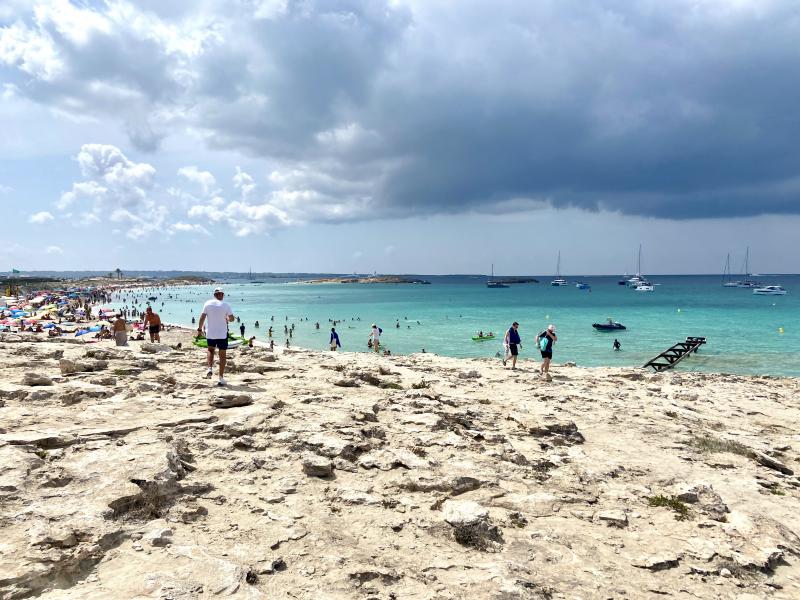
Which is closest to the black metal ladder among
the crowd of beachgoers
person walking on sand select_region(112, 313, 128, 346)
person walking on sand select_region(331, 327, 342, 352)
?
person walking on sand select_region(331, 327, 342, 352)

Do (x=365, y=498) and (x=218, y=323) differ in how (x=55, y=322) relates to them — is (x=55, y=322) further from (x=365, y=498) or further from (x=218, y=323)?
(x=365, y=498)

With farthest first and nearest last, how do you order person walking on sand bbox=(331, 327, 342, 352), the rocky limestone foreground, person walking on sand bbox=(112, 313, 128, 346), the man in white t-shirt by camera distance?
person walking on sand bbox=(331, 327, 342, 352) → person walking on sand bbox=(112, 313, 128, 346) → the man in white t-shirt → the rocky limestone foreground

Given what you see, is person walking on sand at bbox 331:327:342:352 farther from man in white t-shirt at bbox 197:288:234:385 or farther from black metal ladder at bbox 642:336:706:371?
man in white t-shirt at bbox 197:288:234:385

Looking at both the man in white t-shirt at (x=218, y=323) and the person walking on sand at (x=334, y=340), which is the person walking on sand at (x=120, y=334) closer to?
the man in white t-shirt at (x=218, y=323)

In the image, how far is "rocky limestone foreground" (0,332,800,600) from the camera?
448cm

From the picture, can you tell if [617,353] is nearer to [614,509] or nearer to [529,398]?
[529,398]

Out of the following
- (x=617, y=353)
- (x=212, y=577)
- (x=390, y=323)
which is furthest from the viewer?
(x=390, y=323)

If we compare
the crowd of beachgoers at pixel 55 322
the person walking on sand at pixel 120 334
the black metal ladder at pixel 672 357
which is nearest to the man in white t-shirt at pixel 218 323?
the person walking on sand at pixel 120 334

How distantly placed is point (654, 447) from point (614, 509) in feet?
12.0

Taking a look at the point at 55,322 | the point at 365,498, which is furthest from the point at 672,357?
the point at 55,322

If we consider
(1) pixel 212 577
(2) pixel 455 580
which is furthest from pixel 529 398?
(1) pixel 212 577

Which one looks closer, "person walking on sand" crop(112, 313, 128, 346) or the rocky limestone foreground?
the rocky limestone foreground

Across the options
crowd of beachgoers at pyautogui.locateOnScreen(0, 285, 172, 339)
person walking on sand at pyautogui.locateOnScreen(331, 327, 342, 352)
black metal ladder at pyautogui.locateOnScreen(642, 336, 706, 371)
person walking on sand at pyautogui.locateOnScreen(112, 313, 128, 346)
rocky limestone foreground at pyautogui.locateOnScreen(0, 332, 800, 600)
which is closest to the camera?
rocky limestone foreground at pyautogui.locateOnScreen(0, 332, 800, 600)

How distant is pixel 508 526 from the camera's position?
5812mm
